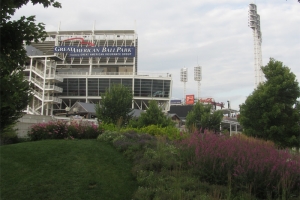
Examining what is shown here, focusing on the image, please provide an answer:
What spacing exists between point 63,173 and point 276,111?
16600mm

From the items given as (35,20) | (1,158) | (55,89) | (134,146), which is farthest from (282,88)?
(55,89)

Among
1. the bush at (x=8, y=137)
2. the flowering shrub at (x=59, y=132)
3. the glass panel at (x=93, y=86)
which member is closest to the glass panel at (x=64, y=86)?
the glass panel at (x=93, y=86)

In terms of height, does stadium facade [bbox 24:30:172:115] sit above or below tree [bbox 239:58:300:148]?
above

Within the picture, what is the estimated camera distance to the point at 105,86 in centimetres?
7819

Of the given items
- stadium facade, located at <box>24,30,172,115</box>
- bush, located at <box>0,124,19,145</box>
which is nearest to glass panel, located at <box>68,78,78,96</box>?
stadium facade, located at <box>24,30,172,115</box>

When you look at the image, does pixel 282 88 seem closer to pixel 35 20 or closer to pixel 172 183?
pixel 172 183

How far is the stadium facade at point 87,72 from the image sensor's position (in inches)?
2889

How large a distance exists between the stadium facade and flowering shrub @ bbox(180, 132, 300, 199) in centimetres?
6671

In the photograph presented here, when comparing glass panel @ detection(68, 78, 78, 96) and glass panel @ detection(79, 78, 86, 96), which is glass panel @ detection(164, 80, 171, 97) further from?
glass panel @ detection(68, 78, 78, 96)

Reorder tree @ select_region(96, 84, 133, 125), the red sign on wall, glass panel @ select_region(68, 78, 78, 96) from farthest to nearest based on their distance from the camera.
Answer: the red sign on wall → glass panel @ select_region(68, 78, 78, 96) → tree @ select_region(96, 84, 133, 125)

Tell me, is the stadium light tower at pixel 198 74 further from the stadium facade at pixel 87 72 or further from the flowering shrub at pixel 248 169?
the flowering shrub at pixel 248 169

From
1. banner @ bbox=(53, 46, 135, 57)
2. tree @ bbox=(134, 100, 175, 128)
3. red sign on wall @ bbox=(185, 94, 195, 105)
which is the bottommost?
tree @ bbox=(134, 100, 175, 128)

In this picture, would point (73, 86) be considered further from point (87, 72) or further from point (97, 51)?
point (97, 51)

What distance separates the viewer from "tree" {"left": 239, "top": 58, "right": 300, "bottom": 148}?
21.2m
